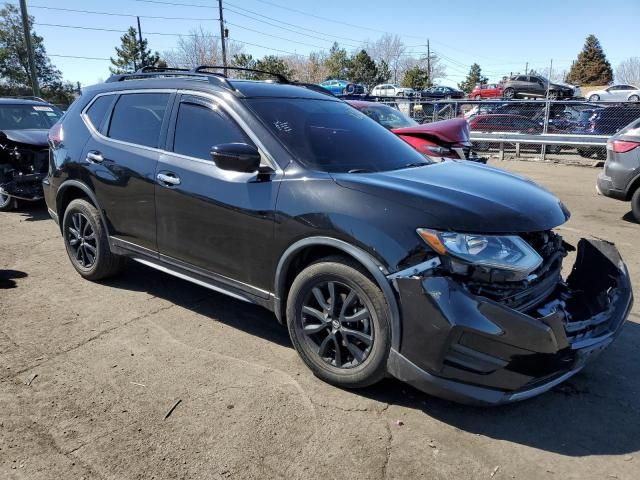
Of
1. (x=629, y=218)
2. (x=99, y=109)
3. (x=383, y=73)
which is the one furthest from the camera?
(x=383, y=73)

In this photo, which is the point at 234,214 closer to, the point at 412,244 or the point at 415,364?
the point at 412,244

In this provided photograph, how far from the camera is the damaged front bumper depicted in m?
2.50

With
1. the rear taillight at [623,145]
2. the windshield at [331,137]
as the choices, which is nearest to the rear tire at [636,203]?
the rear taillight at [623,145]

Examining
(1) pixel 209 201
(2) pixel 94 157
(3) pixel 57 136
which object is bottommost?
(1) pixel 209 201

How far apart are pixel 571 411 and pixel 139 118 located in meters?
3.81

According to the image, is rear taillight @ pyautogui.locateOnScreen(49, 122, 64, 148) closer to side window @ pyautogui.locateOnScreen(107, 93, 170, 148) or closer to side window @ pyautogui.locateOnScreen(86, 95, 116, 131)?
side window @ pyautogui.locateOnScreen(86, 95, 116, 131)

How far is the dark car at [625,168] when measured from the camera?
7031 mm

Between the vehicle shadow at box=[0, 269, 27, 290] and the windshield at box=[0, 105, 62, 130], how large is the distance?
170 inches

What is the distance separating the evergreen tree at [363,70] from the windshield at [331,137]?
205 ft

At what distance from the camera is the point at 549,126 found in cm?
1617

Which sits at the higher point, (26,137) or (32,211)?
(26,137)

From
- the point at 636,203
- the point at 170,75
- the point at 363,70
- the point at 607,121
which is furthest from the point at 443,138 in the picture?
the point at 363,70

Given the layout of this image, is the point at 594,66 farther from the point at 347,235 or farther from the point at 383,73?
the point at 347,235

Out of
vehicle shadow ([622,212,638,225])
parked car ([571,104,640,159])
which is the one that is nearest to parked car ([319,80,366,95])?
parked car ([571,104,640,159])
